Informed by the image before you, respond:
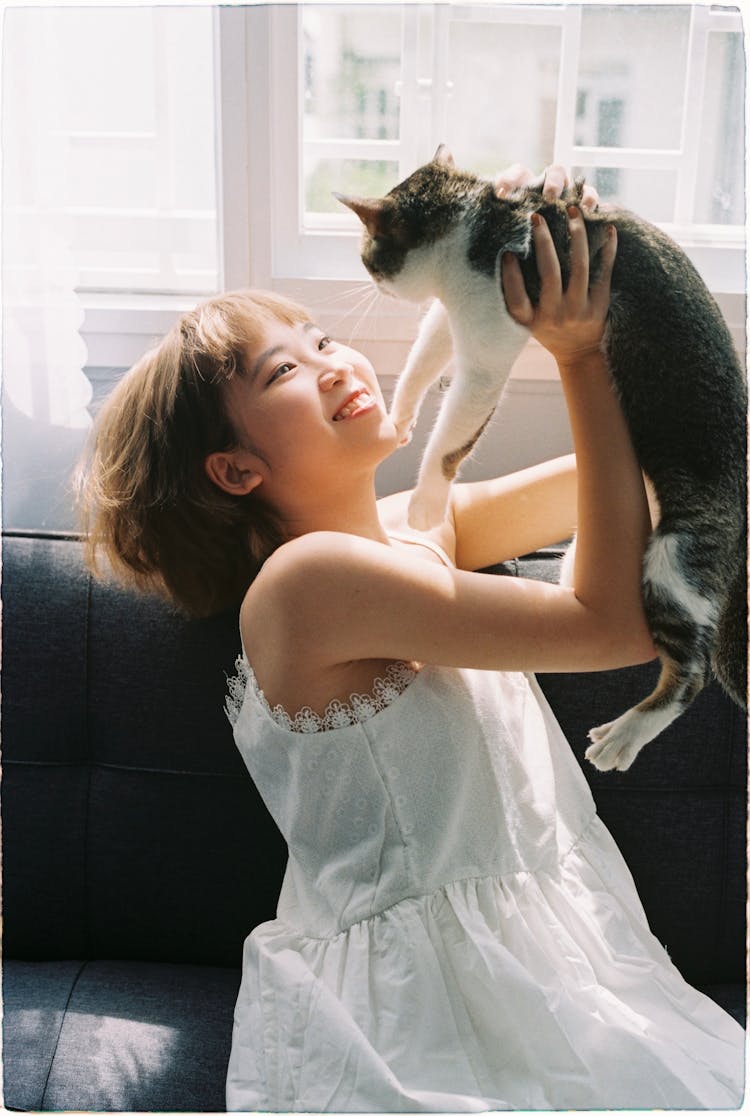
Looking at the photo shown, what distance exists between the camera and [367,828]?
1.09m

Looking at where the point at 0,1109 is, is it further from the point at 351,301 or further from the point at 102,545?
the point at 351,301

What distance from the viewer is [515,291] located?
1.02 metres

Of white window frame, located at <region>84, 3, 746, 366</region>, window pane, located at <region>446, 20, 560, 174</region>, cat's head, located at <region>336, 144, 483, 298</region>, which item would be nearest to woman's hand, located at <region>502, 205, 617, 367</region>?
cat's head, located at <region>336, 144, 483, 298</region>

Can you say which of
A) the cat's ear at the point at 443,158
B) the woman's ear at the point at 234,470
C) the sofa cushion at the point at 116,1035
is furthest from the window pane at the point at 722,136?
the sofa cushion at the point at 116,1035

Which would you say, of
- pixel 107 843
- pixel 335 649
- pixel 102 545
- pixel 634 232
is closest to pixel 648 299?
pixel 634 232

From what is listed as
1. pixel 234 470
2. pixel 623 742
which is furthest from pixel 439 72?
pixel 623 742

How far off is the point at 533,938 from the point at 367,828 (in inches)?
8.3

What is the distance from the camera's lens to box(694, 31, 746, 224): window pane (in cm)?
158

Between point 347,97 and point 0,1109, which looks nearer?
point 0,1109

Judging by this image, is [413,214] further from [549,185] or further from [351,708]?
[351,708]

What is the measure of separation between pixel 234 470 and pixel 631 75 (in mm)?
976

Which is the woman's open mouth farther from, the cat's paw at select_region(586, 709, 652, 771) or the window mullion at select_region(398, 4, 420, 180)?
the window mullion at select_region(398, 4, 420, 180)

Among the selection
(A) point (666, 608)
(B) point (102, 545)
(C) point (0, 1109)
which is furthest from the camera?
(B) point (102, 545)

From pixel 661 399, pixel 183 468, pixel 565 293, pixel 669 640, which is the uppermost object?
pixel 565 293
